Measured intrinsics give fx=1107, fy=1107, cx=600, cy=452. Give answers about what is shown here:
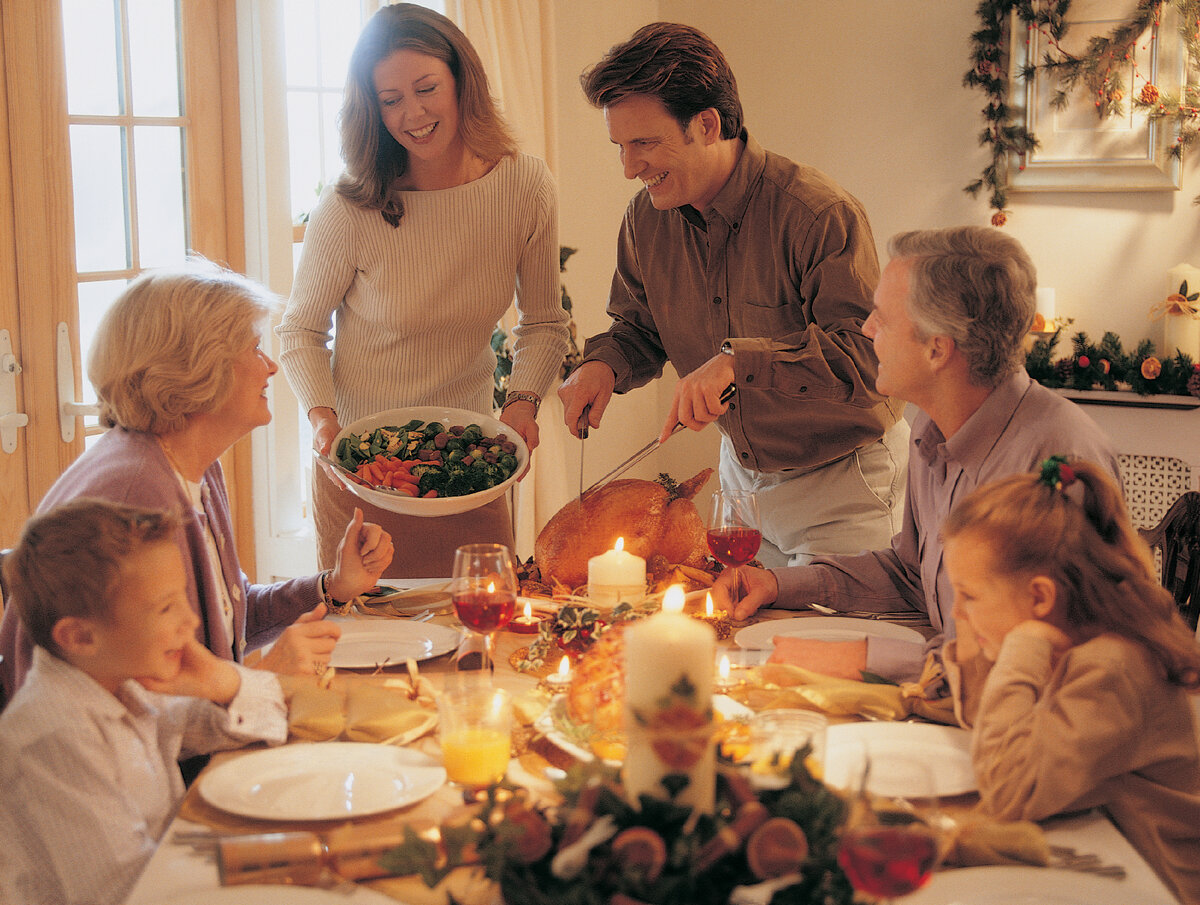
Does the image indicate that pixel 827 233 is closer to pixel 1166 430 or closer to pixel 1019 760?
pixel 1019 760

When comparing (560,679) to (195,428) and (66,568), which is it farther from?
(195,428)

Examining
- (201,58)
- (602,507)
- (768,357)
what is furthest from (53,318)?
(768,357)

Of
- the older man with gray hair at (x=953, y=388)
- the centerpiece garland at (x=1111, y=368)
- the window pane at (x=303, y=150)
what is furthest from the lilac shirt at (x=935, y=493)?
the centerpiece garland at (x=1111, y=368)

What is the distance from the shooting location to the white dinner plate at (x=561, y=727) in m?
1.22

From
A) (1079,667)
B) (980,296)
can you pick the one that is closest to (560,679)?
(1079,667)

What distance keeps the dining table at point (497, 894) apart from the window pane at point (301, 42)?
2799mm

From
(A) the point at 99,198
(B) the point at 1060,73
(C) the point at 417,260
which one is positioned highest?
(B) the point at 1060,73

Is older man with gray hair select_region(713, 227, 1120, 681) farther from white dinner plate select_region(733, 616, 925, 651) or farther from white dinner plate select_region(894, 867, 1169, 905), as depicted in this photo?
white dinner plate select_region(894, 867, 1169, 905)

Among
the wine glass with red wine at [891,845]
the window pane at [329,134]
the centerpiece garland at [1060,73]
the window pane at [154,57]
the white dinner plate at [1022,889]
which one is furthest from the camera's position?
the centerpiece garland at [1060,73]

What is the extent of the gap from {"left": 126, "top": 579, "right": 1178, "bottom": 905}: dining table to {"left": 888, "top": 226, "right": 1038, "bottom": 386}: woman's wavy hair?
2.44 ft

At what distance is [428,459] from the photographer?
6.66 ft

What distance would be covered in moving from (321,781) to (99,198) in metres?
2.32

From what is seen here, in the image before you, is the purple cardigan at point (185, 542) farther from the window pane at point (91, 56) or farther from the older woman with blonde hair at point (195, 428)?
the window pane at point (91, 56)

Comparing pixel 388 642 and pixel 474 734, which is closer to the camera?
pixel 474 734
